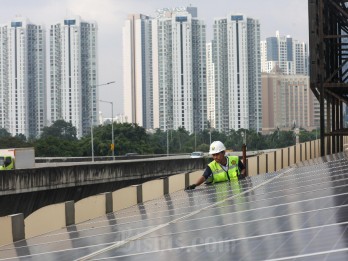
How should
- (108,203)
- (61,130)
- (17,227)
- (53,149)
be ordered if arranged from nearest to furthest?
1. (17,227)
2. (108,203)
3. (53,149)
4. (61,130)

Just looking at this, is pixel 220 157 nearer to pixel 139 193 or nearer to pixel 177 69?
pixel 139 193

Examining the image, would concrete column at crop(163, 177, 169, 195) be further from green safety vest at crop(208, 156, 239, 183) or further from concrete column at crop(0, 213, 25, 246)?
concrete column at crop(0, 213, 25, 246)

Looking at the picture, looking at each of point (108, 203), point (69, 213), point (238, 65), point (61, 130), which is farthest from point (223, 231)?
point (238, 65)

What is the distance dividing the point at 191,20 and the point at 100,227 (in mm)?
149133

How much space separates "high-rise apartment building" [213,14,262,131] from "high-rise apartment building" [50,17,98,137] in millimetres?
21875

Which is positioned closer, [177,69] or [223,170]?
[223,170]

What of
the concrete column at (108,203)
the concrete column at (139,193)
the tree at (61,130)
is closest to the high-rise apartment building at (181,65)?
the tree at (61,130)

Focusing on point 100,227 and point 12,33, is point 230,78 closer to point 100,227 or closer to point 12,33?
point 12,33

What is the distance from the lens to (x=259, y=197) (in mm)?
15297

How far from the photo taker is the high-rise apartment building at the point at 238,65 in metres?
164

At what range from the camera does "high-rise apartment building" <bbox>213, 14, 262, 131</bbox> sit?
16400cm

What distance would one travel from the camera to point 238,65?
16588cm

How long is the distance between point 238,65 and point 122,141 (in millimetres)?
59445

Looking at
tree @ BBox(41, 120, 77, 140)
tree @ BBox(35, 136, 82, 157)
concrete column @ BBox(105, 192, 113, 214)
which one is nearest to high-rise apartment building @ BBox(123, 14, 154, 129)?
tree @ BBox(41, 120, 77, 140)
